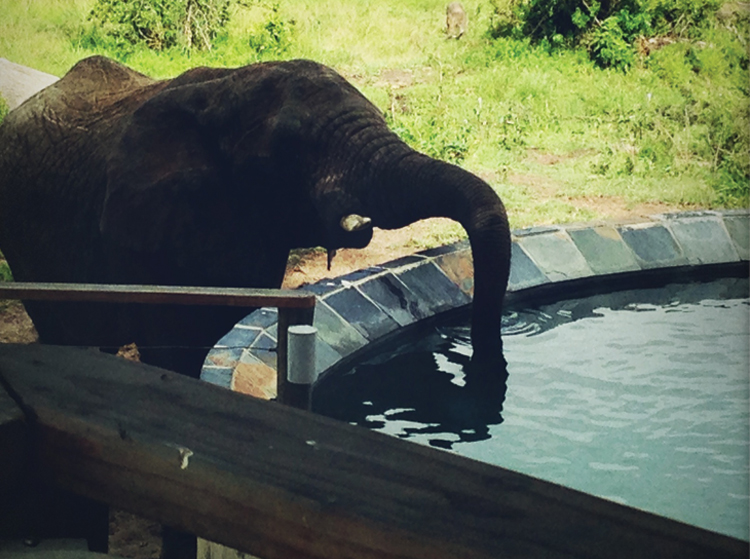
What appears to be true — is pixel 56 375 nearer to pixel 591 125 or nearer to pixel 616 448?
pixel 616 448

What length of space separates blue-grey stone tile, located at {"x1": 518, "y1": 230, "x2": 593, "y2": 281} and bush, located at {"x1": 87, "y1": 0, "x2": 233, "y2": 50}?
3.52 meters

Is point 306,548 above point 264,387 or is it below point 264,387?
above

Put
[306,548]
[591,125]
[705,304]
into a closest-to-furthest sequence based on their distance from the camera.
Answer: [306,548] < [705,304] < [591,125]

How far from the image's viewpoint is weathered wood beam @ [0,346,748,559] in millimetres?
919

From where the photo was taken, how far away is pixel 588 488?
3.12 metres

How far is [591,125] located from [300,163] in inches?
211

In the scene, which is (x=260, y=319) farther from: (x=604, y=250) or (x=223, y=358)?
(x=604, y=250)

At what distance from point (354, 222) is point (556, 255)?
2.39 metres

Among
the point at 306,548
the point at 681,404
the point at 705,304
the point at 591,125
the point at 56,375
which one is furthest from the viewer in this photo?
the point at 591,125

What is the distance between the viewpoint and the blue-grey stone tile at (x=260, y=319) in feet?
12.3

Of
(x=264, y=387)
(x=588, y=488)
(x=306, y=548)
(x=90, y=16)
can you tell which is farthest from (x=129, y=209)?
(x=90, y=16)

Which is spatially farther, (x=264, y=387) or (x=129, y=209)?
(x=264, y=387)

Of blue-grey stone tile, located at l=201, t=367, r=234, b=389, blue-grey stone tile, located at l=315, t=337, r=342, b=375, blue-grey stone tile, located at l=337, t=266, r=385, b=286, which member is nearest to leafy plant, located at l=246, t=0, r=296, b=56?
blue-grey stone tile, located at l=337, t=266, r=385, b=286

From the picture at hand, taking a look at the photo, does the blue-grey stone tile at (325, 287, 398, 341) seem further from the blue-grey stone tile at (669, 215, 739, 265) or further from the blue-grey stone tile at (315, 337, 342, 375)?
the blue-grey stone tile at (669, 215, 739, 265)
